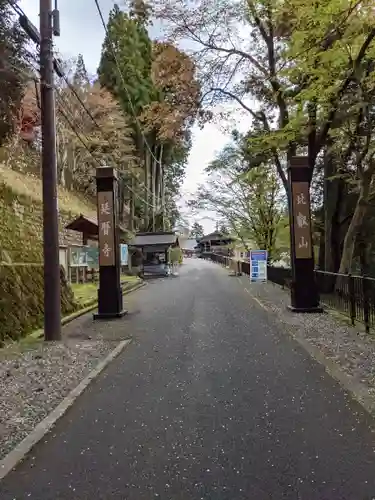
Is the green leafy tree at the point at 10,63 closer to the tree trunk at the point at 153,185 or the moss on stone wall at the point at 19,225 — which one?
the moss on stone wall at the point at 19,225

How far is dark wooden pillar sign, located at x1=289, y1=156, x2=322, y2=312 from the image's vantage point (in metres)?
12.2

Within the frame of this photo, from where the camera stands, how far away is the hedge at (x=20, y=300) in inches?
347

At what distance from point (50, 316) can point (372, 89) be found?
9875 millimetres

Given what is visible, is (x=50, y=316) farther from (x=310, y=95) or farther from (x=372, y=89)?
(x=372, y=89)

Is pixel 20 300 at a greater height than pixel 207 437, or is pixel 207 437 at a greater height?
pixel 20 300

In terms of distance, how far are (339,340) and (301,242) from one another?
422 cm

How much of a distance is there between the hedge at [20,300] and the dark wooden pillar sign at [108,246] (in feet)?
5.29

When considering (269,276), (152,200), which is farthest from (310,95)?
(152,200)

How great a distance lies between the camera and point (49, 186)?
9242 millimetres

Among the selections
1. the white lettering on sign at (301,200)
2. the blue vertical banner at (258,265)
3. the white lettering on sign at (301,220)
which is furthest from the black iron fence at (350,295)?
the blue vertical banner at (258,265)

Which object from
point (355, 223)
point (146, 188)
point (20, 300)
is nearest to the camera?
point (20, 300)

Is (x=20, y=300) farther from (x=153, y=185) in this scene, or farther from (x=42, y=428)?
(x=153, y=185)

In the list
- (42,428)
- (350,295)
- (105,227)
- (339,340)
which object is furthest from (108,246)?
(42,428)

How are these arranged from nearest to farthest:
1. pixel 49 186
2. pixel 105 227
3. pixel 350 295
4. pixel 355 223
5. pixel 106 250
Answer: pixel 49 186 < pixel 350 295 < pixel 106 250 < pixel 105 227 < pixel 355 223
